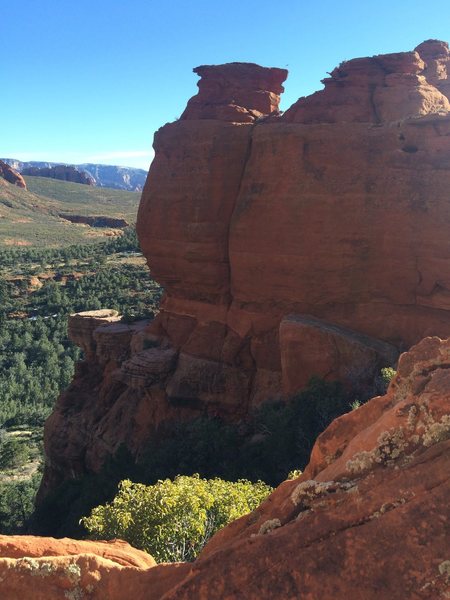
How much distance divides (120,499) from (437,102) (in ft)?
70.6

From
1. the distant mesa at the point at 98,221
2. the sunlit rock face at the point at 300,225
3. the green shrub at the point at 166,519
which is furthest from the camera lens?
the distant mesa at the point at 98,221

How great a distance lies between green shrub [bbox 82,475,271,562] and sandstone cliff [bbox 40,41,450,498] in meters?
11.1

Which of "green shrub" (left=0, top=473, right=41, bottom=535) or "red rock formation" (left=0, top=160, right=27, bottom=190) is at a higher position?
"red rock formation" (left=0, top=160, right=27, bottom=190)

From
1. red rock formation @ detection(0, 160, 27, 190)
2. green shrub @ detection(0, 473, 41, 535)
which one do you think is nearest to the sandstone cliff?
green shrub @ detection(0, 473, 41, 535)

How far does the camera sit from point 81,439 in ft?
87.7

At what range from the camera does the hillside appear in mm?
109750

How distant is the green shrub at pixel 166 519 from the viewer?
10375 millimetres

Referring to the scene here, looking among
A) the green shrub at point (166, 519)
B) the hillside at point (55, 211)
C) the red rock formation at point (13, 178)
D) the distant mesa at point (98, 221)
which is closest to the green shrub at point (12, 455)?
the green shrub at point (166, 519)

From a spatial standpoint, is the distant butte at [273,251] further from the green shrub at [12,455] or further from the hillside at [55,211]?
the hillside at [55,211]

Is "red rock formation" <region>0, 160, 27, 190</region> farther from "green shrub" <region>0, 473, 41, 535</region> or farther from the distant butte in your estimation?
the distant butte

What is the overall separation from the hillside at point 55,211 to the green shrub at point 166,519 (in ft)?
321

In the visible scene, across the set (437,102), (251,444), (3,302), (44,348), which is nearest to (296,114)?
(437,102)

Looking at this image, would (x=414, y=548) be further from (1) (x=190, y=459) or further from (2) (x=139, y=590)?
(1) (x=190, y=459)

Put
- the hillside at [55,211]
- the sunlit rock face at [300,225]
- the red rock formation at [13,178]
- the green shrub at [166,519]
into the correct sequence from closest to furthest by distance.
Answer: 1. the green shrub at [166,519]
2. the sunlit rock face at [300,225]
3. the hillside at [55,211]
4. the red rock formation at [13,178]
